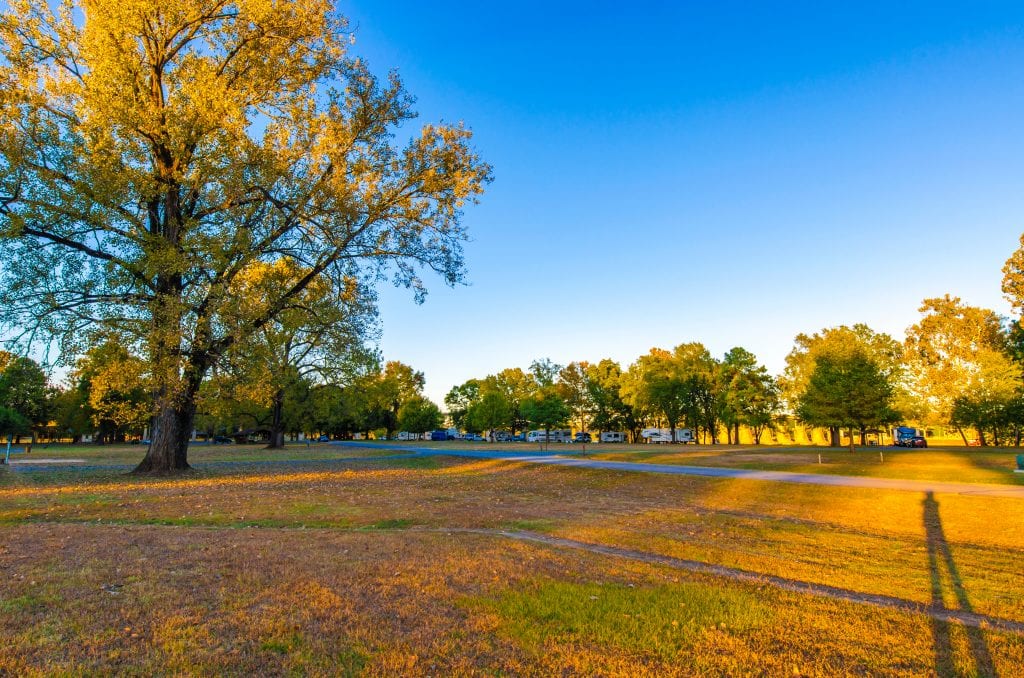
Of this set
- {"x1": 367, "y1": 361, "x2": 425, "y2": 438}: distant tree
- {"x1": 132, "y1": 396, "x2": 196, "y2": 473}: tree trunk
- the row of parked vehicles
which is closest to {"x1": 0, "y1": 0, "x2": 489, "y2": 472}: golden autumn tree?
{"x1": 132, "y1": 396, "x2": 196, "y2": 473}: tree trunk

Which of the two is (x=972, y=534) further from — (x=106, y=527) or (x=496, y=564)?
(x=106, y=527)

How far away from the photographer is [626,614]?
5234 mm

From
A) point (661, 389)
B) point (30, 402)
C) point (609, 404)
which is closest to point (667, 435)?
point (661, 389)

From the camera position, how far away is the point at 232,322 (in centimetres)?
1823

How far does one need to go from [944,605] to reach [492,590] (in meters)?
4.80

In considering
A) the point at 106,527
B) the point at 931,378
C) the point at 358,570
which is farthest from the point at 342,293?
the point at 931,378

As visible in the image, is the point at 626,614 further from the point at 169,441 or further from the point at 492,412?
the point at 492,412

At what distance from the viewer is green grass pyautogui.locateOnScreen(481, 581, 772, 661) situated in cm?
459

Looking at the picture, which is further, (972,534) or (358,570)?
(972,534)

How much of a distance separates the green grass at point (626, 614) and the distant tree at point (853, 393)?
113ft

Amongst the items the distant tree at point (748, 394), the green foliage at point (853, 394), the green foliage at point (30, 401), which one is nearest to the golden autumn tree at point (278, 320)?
the green foliage at point (30, 401)

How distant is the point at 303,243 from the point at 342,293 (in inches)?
116

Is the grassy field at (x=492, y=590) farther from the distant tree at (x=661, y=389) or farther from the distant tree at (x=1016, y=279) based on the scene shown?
the distant tree at (x=661, y=389)

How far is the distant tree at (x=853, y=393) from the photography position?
34625mm
